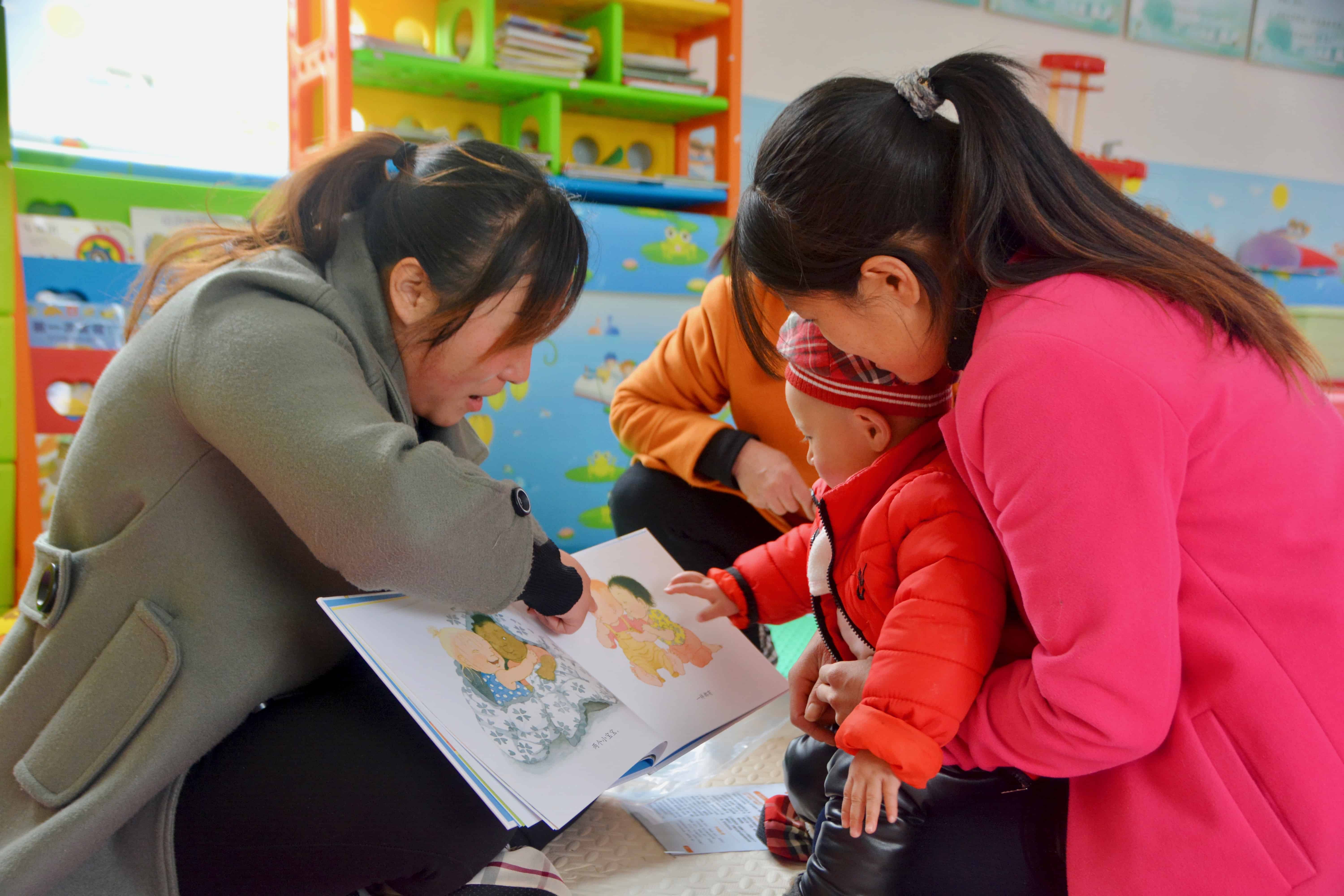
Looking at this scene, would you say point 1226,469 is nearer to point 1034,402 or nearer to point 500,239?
point 1034,402

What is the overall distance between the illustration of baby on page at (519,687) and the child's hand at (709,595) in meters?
0.20

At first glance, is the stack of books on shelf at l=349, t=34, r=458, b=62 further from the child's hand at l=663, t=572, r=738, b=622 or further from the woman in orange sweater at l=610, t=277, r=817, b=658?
the child's hand at l=663, t=572, r=738, b=622

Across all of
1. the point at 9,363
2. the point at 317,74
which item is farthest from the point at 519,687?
the point at 317,74

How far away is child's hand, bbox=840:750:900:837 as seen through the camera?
752 mm

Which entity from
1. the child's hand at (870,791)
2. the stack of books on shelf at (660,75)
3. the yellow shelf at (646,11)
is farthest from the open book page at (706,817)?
the yellow shelf at (646,11)

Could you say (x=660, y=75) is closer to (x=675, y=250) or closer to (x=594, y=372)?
(x=675, y=250)

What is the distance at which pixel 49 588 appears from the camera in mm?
811

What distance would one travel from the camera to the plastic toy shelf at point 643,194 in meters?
2.73

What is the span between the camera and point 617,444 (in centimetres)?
268

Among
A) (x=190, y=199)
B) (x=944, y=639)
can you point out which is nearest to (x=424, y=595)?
(x=944, y=639)

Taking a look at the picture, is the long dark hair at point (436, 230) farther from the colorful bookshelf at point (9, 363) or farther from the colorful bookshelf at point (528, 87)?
the colorful bookshelf at point (528, 87)

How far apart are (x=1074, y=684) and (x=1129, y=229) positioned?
35cm

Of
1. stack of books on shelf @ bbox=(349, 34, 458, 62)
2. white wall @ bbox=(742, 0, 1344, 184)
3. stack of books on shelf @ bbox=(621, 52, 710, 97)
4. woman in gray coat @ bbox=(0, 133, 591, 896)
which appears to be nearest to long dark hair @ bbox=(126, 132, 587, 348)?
woman in gray coat @ bbox=(0, 133, 591, 896)

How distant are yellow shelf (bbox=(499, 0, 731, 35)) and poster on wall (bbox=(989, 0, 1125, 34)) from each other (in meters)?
1.32
